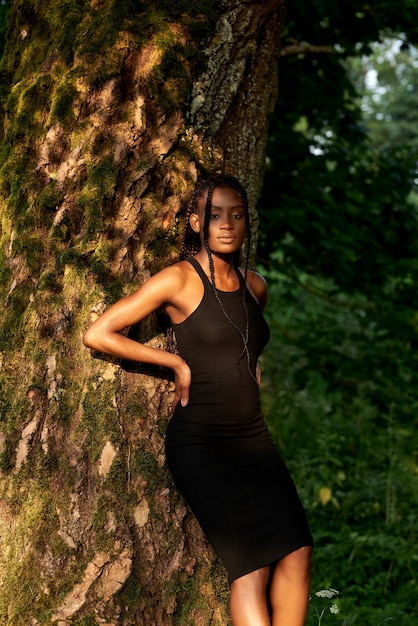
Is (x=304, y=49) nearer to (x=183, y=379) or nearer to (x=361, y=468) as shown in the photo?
(x=361, y=468)

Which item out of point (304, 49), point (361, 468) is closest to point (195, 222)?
point (304, 49)

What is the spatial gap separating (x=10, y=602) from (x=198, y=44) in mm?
2512

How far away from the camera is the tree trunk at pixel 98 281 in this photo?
9.95 ft

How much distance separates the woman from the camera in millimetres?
2979

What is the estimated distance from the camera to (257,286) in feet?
11.6

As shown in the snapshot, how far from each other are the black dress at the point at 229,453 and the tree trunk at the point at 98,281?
180 mm

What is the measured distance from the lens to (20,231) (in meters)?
3.30

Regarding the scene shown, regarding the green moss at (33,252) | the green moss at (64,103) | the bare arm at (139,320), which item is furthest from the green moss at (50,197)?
the bare arm at (139,320)

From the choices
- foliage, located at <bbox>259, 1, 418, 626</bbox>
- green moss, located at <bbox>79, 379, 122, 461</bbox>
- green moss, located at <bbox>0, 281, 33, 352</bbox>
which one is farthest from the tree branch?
green moss, located at <bbox>79, 379, 122, 461</bbox>

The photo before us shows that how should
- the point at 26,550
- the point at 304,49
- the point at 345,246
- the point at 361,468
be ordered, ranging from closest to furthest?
the point at 26,550, the point at 345,246, the point at 304,49, the point at 361,468

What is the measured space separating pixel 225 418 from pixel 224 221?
2.70ft

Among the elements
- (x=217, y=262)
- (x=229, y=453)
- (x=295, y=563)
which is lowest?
(x=295, y=563)

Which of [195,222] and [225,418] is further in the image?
[195,222]

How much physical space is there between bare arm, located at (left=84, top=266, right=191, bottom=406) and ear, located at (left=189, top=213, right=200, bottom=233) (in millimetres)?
250
